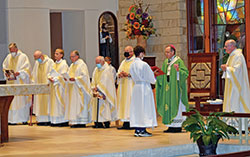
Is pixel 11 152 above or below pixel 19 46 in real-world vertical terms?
below

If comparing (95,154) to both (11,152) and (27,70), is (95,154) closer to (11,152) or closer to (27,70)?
(11,152)

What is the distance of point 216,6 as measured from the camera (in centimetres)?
1288

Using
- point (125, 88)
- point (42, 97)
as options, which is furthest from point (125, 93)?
point (42, 97)

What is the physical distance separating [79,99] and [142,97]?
7.82 ft

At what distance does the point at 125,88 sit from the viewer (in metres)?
10.9

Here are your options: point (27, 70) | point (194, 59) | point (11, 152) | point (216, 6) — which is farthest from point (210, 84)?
point (11, 152)

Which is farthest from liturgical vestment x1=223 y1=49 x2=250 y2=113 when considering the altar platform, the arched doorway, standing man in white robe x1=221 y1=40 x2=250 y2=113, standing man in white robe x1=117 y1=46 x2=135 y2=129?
the arched doorway

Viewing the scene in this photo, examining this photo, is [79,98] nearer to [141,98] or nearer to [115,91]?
[115,91]

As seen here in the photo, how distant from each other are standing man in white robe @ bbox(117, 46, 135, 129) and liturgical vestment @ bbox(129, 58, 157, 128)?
3.35 ft

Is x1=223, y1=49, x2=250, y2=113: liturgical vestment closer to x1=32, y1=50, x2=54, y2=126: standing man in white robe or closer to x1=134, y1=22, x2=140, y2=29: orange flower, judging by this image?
x1=134, y1=22, x2=140, y2=29: orange flower

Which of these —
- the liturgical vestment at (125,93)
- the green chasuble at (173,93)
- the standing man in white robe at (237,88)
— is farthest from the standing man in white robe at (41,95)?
the standing man in white robe at (237,88)

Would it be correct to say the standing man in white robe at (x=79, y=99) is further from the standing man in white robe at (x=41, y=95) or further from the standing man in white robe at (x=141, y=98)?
the standing man in white robe at (x=141, y=98)

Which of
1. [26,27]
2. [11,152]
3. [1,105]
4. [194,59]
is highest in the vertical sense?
[26,27]

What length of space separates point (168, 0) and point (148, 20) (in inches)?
36.9
